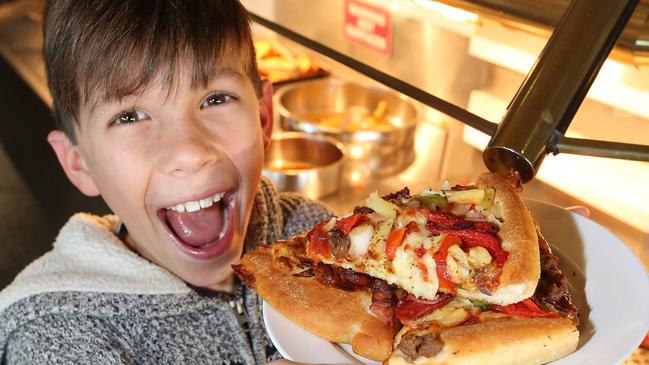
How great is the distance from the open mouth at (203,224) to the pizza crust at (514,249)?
0.68 meters

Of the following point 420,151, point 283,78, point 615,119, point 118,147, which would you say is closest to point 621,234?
point 615,119

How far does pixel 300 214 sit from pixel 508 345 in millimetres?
1085

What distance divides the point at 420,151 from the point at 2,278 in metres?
1.78

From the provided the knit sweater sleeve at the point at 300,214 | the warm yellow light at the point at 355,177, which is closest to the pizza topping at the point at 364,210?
the knit sweater sleeve at the point at 300,214

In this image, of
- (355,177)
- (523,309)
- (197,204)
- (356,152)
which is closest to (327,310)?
(523,309)

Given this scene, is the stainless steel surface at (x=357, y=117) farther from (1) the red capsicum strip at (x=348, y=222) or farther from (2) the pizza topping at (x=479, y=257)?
(2) the pizza topping at (x=479, y=257)

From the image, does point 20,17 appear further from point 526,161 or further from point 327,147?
point 526,161

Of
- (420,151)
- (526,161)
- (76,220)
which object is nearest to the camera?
(526,161)

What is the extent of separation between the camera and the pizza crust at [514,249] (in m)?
0.84

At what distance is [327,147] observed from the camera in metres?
2.28

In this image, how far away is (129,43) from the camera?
1.24 meters

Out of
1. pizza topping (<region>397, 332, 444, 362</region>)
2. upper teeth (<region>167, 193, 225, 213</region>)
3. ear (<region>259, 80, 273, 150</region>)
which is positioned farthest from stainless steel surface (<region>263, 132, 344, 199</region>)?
pizza topping (<region>397, 332, 444, 362</region>)

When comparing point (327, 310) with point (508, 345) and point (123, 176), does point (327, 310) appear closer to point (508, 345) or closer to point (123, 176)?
point (508, 345)

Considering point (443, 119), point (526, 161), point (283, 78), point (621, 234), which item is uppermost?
point (526, 161)
